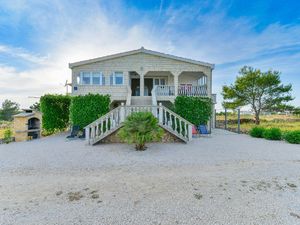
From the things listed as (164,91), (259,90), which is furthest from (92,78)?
(259,90)

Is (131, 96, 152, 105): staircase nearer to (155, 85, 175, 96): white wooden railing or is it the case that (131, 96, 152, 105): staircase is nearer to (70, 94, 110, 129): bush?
(155, 85, 175, 96): white wooden railing

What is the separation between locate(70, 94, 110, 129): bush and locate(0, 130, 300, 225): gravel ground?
4.46 meters

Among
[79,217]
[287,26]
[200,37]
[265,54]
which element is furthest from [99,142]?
[265,54]

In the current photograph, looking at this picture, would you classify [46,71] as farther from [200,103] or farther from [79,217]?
[79,217]

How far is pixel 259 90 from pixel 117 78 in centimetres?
1757

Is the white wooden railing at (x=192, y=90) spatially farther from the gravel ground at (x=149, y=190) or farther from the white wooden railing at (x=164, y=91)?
the gravel ground at (x=149, y=190)

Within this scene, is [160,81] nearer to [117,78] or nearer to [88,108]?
[117,78]

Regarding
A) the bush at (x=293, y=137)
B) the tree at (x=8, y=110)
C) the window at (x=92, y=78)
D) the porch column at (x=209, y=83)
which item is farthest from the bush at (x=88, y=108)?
the tree at (x=8, y=110)

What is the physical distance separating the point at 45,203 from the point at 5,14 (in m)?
11.5

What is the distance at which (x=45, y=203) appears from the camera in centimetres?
261

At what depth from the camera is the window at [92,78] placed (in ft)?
44.0

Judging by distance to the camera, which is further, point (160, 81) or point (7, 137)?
point (160, 81)

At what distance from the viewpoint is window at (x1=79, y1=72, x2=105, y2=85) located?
13.4 meters

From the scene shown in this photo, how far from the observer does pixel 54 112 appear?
1202 cm
